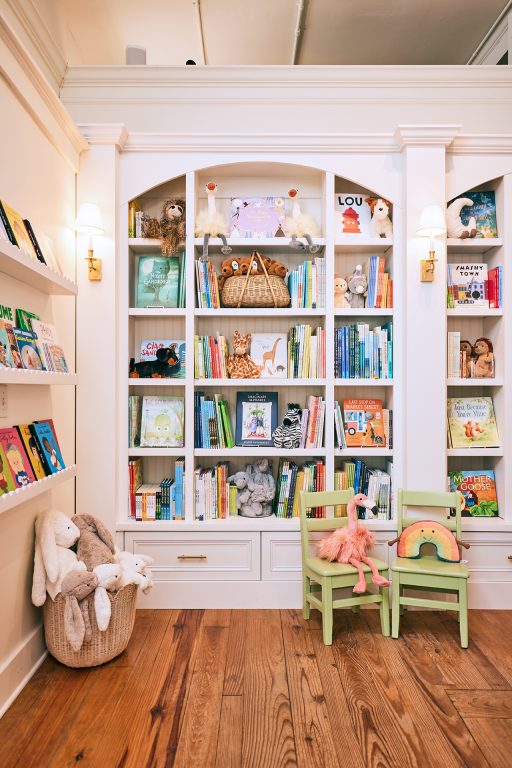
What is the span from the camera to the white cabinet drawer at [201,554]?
2668 millimetres

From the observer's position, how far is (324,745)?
1648mm

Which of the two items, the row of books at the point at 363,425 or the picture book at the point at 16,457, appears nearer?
the picture book at the point at 16,457

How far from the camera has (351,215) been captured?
2842 millimetres

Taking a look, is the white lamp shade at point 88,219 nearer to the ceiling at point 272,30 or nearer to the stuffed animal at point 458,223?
the ceiling at point 272,30

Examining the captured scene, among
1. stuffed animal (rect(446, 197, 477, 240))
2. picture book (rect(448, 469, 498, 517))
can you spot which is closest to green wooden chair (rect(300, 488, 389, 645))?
picture book (rect(448, 469, 498, 517))

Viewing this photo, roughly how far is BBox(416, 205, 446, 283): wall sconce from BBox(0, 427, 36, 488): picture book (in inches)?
81.2

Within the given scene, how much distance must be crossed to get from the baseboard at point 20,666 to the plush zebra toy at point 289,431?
1.41 m

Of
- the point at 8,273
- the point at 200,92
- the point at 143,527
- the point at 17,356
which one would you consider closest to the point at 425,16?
the point at 200,92

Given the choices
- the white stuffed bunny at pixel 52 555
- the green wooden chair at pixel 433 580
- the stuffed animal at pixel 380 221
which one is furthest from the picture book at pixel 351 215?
the white stuffed bunny at pixel 52 555

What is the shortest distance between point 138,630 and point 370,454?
1.46 m

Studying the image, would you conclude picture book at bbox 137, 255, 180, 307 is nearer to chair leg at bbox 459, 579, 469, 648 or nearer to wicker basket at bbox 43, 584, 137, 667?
wicker basket at bbox 43, 584, 137, 667

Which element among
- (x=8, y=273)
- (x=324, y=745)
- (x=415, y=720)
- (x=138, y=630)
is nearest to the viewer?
(x=324, y=745)

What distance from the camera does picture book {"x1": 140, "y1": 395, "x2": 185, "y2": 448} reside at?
2.76 m

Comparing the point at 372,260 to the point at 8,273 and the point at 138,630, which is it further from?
the point at 138,630
